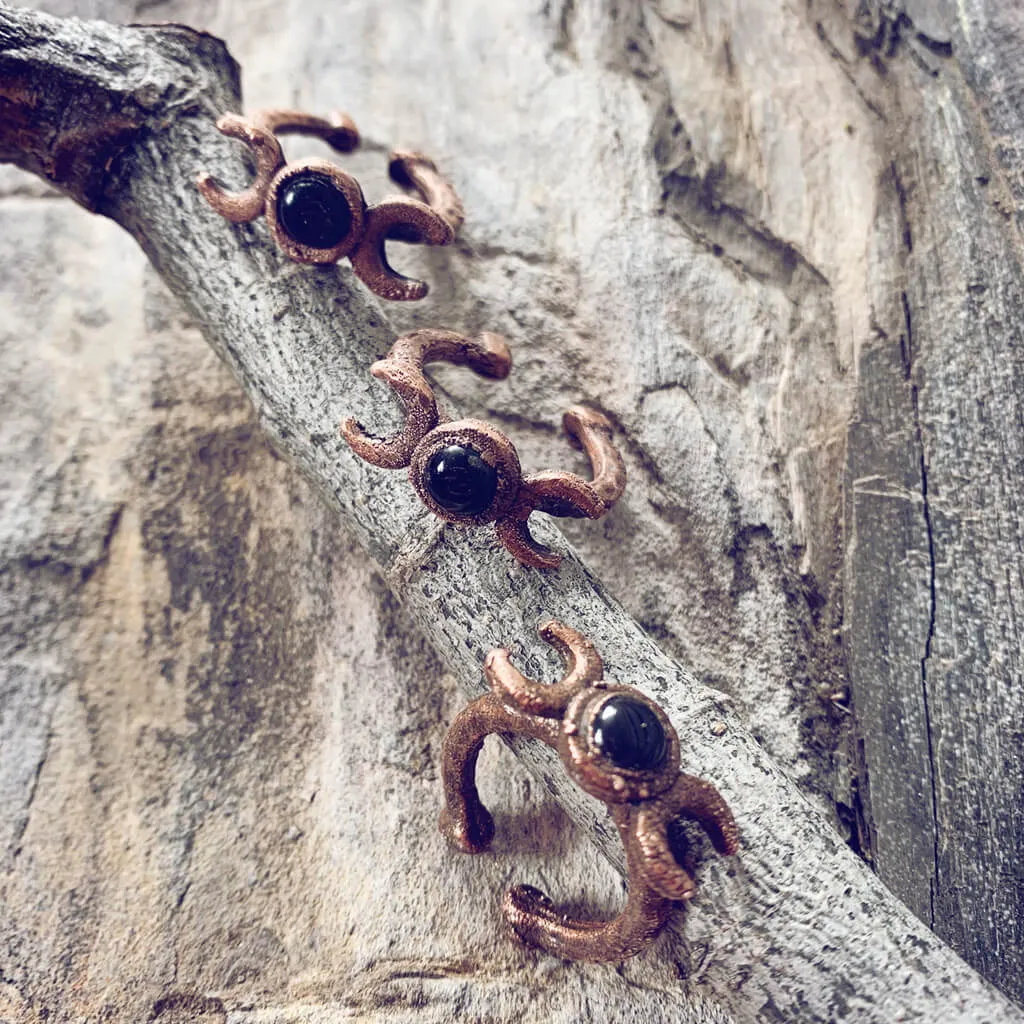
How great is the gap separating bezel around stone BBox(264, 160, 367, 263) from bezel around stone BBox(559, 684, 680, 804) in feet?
1.83

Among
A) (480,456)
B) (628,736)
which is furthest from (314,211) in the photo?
(628,736)

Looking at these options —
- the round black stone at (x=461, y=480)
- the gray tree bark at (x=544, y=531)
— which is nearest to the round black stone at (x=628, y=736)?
the gray tree bark at (x=544, y=531)

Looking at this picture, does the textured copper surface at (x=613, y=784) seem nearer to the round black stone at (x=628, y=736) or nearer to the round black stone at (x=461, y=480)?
the round black stone at (x=628, y=736)

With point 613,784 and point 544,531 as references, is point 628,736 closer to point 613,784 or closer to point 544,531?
point 613,784

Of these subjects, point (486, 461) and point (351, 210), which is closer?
point (486, 461)

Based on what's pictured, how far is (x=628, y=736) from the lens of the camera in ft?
2.26

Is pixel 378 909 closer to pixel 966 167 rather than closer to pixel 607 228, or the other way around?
pixel 607 228

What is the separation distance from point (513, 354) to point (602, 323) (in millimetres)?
135

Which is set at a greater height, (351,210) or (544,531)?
(351,210)

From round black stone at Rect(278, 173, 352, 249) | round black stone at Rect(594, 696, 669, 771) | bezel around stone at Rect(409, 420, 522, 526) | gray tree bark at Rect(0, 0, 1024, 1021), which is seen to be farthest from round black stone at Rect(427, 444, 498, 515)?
round black stone at Rect(278, 173, 352, 249)

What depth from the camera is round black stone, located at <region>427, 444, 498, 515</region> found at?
76cm

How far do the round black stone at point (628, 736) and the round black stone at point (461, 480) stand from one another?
0.22 metres

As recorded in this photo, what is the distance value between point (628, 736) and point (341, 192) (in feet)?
2.07

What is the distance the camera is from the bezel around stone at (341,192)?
90 cm
